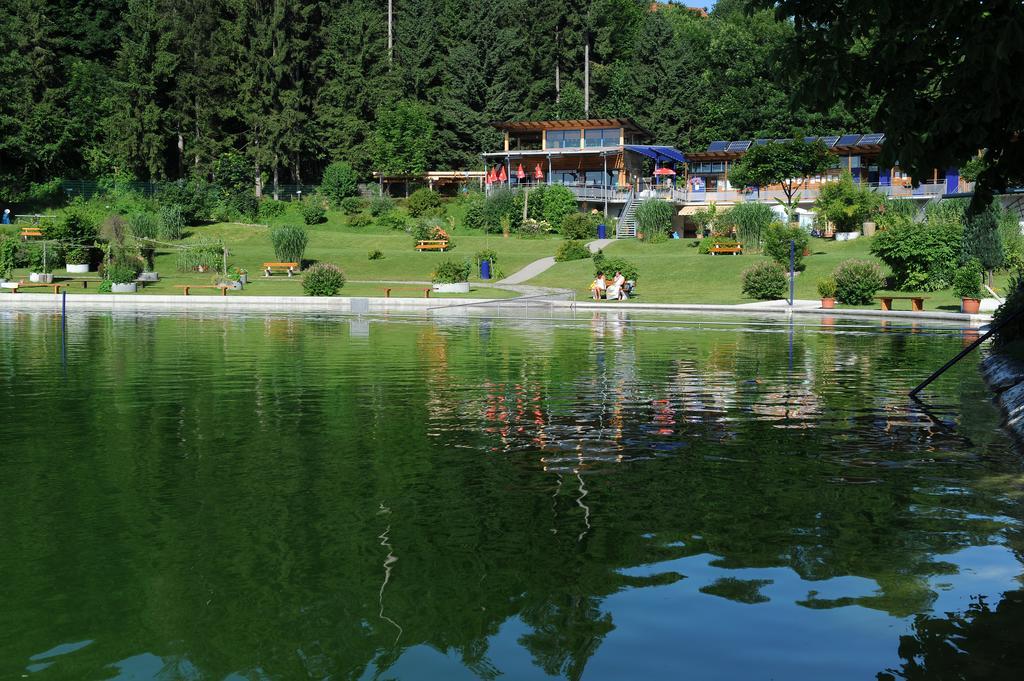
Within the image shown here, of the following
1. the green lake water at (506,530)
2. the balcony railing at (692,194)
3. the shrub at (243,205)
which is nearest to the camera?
the green lake water at (506,530)

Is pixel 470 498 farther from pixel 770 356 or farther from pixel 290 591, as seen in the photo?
pixel 770 356

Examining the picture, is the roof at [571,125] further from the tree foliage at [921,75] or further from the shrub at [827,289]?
the tree foliage at [921,75]

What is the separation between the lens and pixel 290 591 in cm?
761

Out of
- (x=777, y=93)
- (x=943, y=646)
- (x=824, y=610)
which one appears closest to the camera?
(x=943, y=646)

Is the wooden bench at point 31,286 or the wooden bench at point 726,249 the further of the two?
the wooden bench at point 726,249

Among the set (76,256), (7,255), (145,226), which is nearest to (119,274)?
(7,255)

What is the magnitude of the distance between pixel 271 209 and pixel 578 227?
28.4m

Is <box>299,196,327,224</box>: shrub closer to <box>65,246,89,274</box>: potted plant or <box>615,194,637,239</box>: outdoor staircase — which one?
<box>615,194,637,239</box>: outdoor staircase

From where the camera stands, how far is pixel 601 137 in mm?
89188

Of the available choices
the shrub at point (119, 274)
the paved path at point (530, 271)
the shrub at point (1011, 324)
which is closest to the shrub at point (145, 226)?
the shrub at point (119, 274)

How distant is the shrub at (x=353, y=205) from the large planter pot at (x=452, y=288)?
123 feet

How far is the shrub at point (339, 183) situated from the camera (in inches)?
3445

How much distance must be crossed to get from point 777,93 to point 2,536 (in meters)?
92.9

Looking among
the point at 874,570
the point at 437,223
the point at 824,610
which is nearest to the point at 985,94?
the point at 874,570
